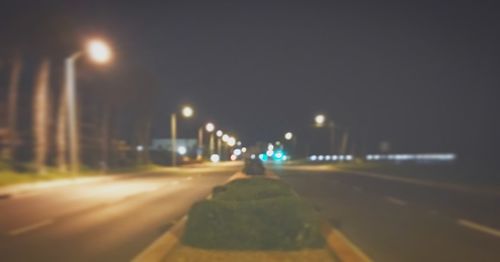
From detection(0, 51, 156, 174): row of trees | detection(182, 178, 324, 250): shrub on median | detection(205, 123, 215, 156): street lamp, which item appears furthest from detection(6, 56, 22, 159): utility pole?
detection(205, 123, 215, 156): street lamp

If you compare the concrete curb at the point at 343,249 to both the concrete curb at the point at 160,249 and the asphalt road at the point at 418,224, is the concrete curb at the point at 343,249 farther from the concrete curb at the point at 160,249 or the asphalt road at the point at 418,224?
the concrete curb at the point at 160,249

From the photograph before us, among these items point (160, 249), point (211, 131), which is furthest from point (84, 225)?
point (211, 131)

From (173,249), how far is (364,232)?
649 cm

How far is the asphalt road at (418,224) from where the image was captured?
14.1 m

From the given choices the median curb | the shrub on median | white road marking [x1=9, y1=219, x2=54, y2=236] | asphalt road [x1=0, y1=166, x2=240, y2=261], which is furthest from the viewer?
white road marking [x1=9, y1=219, x2=54, y2=236]

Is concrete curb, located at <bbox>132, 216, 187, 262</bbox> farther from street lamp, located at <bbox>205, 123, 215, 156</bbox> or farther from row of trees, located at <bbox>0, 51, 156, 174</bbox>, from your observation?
street lamp, located at <bbox>205, 123, 215, 156</bbox>

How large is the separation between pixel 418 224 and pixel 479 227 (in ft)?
5.16

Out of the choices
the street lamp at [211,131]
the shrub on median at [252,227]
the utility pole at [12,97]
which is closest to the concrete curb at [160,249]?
the shrub on median at [252,227]

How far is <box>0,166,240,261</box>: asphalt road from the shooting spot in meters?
14.1

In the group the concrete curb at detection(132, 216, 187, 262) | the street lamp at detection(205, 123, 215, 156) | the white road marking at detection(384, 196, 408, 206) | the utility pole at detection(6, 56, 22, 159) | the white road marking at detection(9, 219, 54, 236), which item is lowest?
the concrete curb at detection(132, 216, 187, 262)

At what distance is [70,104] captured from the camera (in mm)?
50125

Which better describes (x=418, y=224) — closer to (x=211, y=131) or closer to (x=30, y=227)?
(x=30, y=227)

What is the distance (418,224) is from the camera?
19812mm

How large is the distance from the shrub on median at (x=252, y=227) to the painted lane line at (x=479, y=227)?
6.93 m
